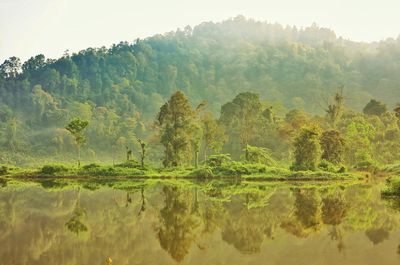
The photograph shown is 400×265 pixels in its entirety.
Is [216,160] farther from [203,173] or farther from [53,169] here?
[53,169]

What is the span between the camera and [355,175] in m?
47.9

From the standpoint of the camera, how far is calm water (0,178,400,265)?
12459 millimetres

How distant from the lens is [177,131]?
56562 millimetres

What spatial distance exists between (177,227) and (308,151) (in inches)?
1353

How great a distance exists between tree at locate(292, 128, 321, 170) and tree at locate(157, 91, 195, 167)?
41.7 ft

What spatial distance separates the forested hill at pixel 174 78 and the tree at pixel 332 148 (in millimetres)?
57606

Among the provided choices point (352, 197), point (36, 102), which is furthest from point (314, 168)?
point (36, 102)

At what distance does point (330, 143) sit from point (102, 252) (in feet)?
146

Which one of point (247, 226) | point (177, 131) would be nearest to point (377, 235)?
point (247, 226)

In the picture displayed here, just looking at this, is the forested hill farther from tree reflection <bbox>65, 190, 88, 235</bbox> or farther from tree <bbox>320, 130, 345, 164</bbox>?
tree reflection <bbox>65, 190, 88, 235</bbox>

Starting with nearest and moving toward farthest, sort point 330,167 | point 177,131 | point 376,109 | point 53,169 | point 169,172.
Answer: point 53,169 < point 330,167 < point 169,172 < point 177,131 < point 376,109

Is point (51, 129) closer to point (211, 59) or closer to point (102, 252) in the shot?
point (211, 59)

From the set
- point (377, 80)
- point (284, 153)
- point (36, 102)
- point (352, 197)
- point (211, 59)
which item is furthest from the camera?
point (211, 59)

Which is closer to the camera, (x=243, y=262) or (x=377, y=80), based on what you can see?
(x=243, y=262)
